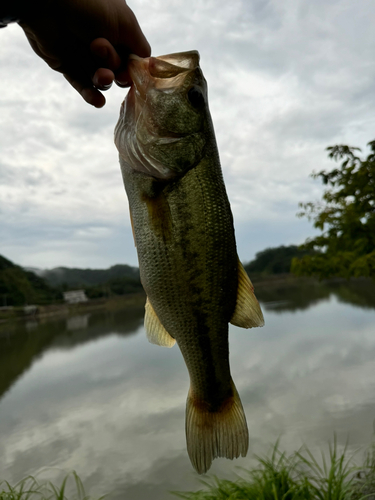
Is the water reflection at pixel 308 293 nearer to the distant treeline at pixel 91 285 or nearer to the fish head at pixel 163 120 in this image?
the distant treeline at pixel 91 285

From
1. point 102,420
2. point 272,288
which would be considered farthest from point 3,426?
point 272,288

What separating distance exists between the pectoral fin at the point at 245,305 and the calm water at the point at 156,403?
316 inches

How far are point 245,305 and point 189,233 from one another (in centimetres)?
49

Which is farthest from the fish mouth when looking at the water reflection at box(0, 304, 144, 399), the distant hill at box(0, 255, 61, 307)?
the distant hill at box(0, 255, 61, 307)

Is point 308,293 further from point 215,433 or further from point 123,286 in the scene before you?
point 215,433

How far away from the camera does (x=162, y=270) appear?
168cm

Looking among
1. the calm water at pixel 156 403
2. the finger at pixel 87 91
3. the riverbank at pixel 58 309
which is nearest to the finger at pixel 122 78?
the finger at pixel 87 91

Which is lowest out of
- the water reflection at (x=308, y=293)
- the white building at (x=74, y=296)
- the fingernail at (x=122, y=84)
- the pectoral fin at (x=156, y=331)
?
the water reflection at (x=308, y=293)

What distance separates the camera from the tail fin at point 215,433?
1.73 metres

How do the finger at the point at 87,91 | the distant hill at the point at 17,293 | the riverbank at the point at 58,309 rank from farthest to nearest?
the distant hill at the point at 17,293
the riverbank at the point at 58,309
the finger at the point at 87,91

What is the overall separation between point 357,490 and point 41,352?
26149 millimetres

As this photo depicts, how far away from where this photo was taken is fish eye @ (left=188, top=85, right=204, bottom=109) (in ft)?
5.76

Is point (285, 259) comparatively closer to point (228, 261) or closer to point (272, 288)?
point (272, 288)

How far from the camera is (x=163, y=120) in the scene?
172cm
